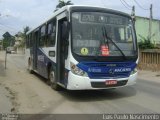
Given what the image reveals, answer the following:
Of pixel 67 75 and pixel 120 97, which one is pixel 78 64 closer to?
pixel 67 75

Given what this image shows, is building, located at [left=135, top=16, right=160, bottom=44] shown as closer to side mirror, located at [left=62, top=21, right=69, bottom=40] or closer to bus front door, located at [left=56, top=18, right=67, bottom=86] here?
bus front door, located at [left=56, top=18, right=67, bottom=86]

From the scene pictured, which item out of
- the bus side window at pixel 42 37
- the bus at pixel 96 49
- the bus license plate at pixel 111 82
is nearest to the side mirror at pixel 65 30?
the bus at pixel 96 49

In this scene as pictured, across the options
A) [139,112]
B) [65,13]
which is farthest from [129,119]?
[65,13]

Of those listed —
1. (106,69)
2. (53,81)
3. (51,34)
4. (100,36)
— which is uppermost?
(51,34)

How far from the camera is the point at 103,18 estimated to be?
442 inches

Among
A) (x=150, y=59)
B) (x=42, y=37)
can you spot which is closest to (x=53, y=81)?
(x=42, y=37)

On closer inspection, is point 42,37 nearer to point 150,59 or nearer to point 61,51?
point 61,51

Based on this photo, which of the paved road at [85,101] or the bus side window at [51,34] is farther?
the bus side window at [51,34]

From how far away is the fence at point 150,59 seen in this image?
23.5m

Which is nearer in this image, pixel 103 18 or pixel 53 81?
pixel 103 18

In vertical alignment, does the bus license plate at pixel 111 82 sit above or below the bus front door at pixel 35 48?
below

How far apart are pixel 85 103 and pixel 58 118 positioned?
7.35 feet

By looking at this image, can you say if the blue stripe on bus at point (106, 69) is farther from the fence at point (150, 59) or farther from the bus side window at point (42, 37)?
the fence at point (150, 59)

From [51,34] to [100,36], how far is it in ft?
10.7
